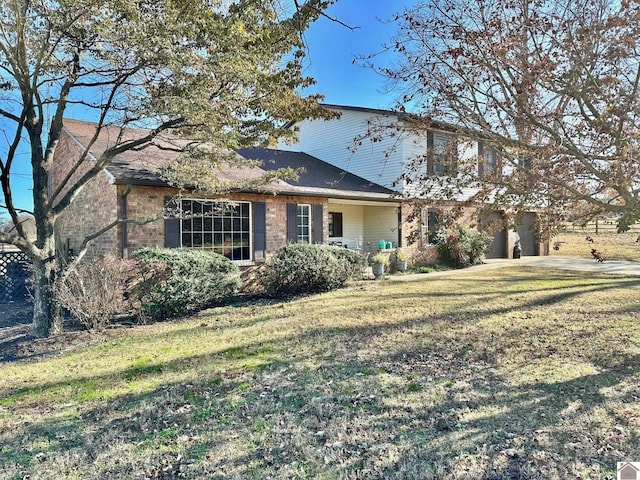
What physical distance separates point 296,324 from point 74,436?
4.43 m

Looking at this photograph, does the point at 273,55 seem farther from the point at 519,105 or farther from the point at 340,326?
the point at 340,326

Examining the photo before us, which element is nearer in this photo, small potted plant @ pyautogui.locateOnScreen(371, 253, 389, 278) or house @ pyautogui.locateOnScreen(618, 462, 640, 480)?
house @ pyautogui.locateOnScreen(618, 462, 640, 480)

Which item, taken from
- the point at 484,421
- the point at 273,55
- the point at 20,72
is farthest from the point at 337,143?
the point at 484,421

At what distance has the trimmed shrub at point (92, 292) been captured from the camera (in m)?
7.39

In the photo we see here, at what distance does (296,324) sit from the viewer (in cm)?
775

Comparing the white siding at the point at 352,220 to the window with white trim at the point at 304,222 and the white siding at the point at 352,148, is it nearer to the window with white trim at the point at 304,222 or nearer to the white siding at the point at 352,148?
the white siding at the point at 352,148

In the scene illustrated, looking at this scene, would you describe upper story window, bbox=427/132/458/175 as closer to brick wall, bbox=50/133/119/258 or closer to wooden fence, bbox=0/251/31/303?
brick wall, bbox=50/133/119/258

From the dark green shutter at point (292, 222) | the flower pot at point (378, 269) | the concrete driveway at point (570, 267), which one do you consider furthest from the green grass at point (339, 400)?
the concrete driveway at point (570, 267)

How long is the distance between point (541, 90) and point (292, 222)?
887 centimetres

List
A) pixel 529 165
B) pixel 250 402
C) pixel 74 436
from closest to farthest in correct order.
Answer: pixel 74 436, pixel 250 402, pixel 529 165

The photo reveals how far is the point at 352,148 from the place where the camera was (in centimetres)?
1716

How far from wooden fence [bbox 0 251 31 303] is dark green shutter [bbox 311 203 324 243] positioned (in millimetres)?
8233

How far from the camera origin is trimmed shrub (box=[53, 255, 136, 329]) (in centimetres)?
739

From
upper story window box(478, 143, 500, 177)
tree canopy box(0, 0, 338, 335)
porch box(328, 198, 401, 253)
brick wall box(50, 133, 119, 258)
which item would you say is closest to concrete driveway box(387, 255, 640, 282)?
porch box(328, 198, 401, 253)
